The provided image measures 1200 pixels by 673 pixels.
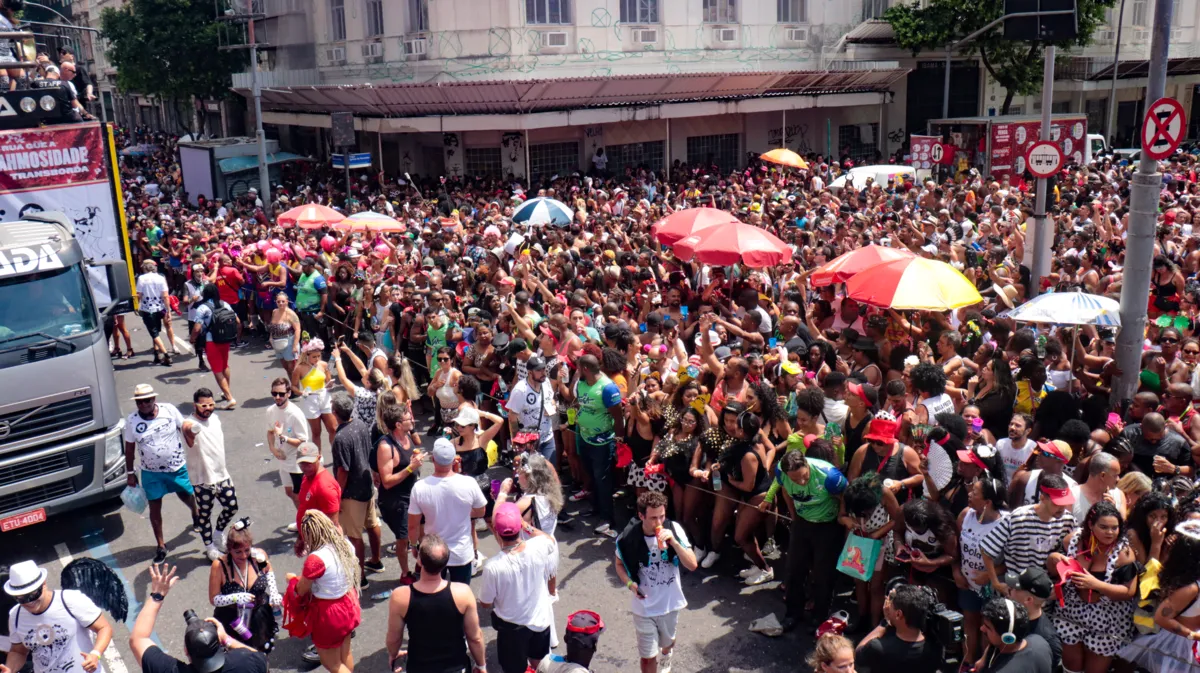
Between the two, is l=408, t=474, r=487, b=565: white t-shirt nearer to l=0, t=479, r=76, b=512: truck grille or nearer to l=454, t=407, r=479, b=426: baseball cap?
l=454, t=407, r=479, b=426: baseball cap

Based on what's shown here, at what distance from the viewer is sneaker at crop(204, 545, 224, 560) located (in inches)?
322

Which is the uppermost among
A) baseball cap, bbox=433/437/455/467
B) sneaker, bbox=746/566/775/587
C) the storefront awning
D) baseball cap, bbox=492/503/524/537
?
the storefront awning

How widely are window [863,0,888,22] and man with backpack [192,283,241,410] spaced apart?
28.9 m

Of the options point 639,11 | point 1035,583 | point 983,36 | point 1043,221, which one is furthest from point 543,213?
point 983,36

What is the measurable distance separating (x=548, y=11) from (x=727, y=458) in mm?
22848

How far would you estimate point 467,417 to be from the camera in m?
8.30

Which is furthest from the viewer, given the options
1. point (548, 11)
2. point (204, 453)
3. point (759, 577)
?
point (548, 11)

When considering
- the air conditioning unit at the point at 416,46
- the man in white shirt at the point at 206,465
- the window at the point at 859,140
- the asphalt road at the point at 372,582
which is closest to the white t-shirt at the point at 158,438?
the man in white shirt at the point at 206,465

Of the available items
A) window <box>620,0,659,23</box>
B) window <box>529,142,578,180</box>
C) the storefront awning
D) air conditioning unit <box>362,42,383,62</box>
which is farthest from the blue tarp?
window <box>620,0,659,23</box>

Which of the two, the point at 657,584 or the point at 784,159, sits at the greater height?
the point at 784,159

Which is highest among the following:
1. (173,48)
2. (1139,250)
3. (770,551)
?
(173,48)

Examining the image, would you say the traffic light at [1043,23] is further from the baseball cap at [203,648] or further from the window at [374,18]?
the window at [374,18]

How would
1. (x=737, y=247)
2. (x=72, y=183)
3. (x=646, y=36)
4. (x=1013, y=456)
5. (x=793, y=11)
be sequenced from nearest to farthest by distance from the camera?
(x=1013, y=456), (x=72, y=183), (x=737, y=247), (x=646, y=36), (x=793, y=11)

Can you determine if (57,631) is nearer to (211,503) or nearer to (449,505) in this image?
(449,505)
